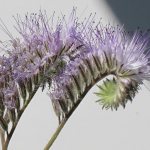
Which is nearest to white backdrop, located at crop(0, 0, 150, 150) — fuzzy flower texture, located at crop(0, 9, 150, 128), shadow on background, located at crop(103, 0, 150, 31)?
shadow on background, located at crop(103, 0, 150, 31)

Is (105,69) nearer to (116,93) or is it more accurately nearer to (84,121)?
(116,93)

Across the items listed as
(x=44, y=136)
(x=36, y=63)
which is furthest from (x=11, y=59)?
(x=44, y=136)

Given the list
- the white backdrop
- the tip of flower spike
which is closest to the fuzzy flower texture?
the tip of flower spike

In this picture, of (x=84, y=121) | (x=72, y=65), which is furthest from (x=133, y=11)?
(x=72, y=65)

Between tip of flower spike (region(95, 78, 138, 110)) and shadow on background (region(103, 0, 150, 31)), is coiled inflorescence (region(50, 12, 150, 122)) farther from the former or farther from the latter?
shadow on background (region(103, 0, 150, 31))

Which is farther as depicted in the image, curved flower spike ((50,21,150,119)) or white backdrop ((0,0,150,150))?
white backdrop ((0,0,150,150))

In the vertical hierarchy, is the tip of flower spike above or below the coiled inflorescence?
below

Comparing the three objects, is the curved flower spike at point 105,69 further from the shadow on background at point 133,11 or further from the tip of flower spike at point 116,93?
the shadow on background at point 133,11

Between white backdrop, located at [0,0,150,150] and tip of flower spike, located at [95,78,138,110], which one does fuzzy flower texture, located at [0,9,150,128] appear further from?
white backdrop, located at [0,0,150,150]
